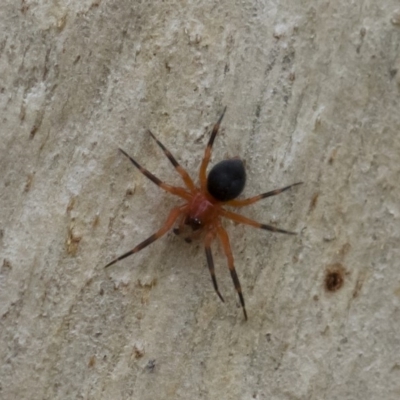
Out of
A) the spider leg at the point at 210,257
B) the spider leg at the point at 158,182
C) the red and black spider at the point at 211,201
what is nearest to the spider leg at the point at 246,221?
the red and black spider at the point at 211,201

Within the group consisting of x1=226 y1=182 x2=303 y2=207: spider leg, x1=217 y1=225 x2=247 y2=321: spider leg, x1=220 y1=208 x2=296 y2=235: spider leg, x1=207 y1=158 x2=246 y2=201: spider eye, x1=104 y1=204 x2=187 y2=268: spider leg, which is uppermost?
x1=207 y1=158 x2=246 y2=201: spider eye

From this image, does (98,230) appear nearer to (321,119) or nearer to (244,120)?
(244,120)

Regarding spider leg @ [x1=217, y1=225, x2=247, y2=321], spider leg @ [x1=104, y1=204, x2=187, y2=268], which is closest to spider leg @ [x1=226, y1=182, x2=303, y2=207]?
spider leg @ [x1=217, y1=225, x2=247, y2=321]

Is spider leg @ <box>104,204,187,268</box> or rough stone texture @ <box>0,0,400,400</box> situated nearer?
rough stone texture @ <box>0,0,400,400</box>

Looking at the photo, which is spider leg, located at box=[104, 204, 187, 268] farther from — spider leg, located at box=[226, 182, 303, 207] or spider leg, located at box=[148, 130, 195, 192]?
spider leg, located at box=[226, 182, 303, 207]

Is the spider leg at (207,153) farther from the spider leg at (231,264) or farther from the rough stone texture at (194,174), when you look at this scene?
the spider leg at (231,264)

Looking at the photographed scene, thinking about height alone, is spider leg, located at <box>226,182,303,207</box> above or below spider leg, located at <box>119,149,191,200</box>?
below

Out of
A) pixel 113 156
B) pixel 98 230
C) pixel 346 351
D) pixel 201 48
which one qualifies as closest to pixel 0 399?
pixel 98 230
